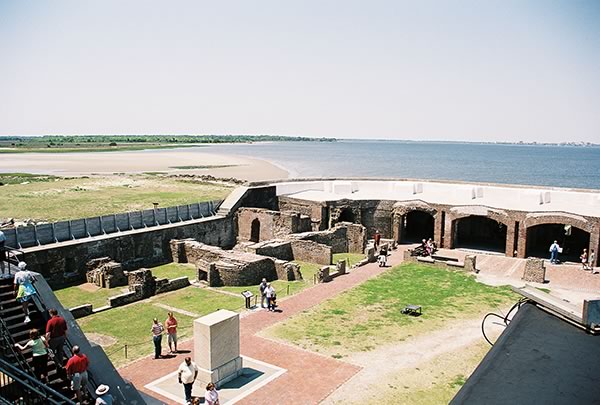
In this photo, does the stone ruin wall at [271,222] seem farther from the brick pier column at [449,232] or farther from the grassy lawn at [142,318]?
the grassy lawn at [142,318]

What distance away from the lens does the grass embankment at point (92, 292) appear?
20.6 metres

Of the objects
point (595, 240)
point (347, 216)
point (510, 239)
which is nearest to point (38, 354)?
point (347, 216)

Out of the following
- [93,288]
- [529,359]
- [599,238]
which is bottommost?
[93,288]

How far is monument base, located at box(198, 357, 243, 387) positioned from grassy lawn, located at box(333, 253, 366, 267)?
13.4m

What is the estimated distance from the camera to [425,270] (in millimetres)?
24812

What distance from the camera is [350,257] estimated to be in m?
28.0

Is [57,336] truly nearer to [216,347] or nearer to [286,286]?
[216,347]

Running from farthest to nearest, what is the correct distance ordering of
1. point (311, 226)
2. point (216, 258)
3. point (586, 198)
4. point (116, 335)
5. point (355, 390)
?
point (311, 226)
point (586, 198)
point (216, 258)
point (116, 335)
point (355, 390)

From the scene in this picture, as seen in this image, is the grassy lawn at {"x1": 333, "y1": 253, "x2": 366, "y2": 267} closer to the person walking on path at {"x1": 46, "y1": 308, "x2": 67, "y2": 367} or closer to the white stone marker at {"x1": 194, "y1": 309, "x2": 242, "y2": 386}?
the white stone marker at {"x1": 194, "y1": 309, "x2": 242, "y2": 386}

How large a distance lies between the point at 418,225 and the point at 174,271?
16.9 m

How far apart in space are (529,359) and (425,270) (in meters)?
21.1

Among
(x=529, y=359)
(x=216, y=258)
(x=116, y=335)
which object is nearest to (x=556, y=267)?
(x=216, y=258)

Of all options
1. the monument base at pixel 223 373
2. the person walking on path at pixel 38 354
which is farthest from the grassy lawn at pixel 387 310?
the person walking on path at pixel 38 354

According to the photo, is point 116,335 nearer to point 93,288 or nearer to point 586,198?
point 93,288
